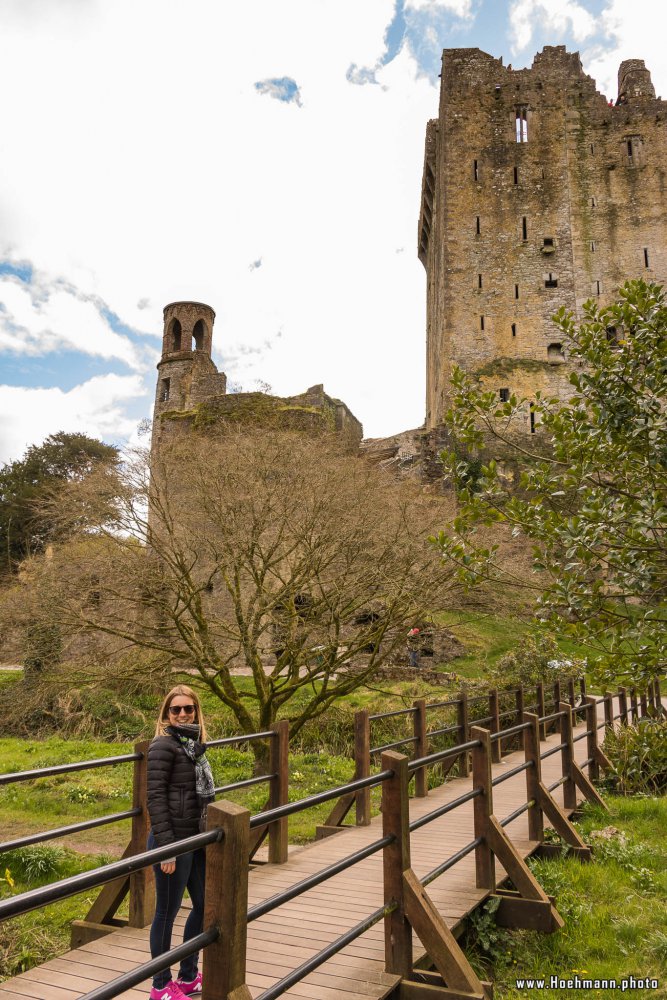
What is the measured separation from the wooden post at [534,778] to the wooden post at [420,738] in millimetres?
1811

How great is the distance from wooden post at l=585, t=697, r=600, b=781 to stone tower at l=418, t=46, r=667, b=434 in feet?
83.6

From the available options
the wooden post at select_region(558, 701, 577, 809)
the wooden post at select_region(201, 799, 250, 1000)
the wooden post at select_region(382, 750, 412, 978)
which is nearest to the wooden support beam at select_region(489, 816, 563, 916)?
the wooden post at select_region(382, 750, 412, 978)

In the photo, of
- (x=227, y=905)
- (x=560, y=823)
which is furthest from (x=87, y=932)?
(x=560, y=823)

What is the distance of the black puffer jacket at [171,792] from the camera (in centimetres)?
387

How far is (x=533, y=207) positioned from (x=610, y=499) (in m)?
34.6

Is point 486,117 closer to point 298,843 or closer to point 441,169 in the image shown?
point 441,169

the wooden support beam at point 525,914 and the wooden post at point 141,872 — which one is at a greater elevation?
the wooden post at point 141,872

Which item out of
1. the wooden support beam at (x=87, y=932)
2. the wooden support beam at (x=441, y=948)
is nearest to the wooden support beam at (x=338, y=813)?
the wooden support beam at (x=87, y=932)

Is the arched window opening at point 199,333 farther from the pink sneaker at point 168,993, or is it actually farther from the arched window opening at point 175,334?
the pink sneaker at point 168,993

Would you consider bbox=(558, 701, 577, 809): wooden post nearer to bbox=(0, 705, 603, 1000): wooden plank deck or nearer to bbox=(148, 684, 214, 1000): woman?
bbox=(0, 705, 603, 1000): wooden plank deck

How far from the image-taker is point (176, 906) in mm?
3615

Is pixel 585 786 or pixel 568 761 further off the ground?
pixel 568 761

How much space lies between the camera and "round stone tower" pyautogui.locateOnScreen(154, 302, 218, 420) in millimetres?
35312

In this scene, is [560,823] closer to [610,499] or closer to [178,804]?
[610,499]
